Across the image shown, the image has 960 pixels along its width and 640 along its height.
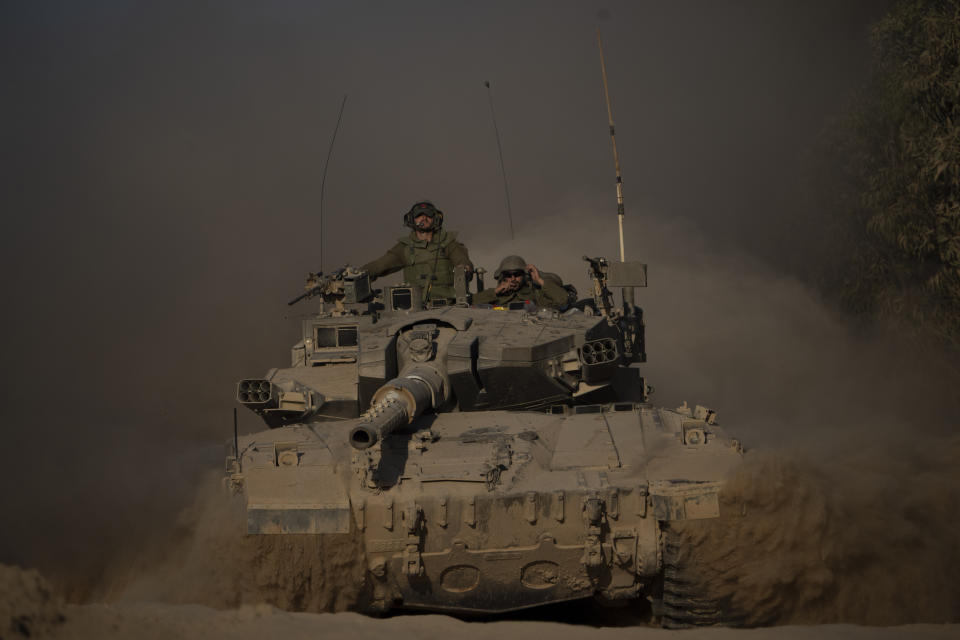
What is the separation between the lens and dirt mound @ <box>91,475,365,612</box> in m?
9.52

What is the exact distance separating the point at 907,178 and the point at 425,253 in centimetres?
1042

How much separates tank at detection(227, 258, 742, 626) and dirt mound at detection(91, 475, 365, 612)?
0.56 ft

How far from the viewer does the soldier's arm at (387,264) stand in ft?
50.3

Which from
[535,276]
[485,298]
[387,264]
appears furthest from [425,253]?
[535,276]

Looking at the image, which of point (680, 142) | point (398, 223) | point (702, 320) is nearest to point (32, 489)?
point (702, 320)

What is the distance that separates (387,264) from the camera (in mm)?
15477

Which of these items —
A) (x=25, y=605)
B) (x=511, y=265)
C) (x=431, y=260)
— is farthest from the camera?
(x=431, y=260)

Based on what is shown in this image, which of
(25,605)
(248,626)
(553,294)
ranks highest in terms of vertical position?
(553,294)

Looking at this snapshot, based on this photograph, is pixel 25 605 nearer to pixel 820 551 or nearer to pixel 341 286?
pixel 820 551

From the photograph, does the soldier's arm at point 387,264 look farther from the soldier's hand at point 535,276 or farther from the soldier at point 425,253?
the soldier's hand at point 535,276

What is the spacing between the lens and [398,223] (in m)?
30.4

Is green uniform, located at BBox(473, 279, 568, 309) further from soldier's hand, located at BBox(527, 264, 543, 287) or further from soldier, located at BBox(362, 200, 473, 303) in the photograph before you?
soldier, located at BBox(362, 200, 473, 303)

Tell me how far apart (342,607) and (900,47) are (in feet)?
53.5

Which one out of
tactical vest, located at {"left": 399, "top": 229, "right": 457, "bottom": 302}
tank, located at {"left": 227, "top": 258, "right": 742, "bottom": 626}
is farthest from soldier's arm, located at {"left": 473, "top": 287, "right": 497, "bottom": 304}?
tank, located at {"left": 227, "top": 258, "right": 742, "bottom": 626}
